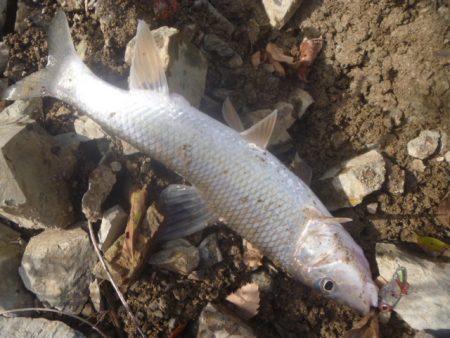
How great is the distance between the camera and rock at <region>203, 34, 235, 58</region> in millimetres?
3943

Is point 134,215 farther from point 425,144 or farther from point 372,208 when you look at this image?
point 425,144

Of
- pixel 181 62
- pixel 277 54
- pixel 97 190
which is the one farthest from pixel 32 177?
pixel 277 54

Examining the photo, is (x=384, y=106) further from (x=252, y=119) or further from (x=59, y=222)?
(x=59, y=222)

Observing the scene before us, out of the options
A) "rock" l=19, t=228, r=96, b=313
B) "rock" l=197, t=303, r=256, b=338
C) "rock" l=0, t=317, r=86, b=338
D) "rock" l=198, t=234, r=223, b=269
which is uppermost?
"rock" l=198, t=234, r=223, b=269

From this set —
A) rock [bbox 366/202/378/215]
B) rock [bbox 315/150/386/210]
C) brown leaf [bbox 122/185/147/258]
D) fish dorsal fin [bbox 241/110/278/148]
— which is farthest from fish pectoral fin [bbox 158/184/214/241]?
rock [bbox 366/202/378/215]

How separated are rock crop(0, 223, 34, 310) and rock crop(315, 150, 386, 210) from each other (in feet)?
9.36

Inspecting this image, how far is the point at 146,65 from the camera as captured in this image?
3305 millimetres

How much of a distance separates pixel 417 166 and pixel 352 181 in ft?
2.06

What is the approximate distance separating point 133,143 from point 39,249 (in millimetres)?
1291

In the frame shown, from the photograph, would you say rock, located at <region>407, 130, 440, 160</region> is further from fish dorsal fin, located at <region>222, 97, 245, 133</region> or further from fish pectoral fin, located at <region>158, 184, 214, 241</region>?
fish pectoral fin, located at <region>158, 184, 214, 241</region>

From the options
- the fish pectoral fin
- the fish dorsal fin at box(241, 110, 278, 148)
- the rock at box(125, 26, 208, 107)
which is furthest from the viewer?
the rock at box(125, 26, 208, 107)

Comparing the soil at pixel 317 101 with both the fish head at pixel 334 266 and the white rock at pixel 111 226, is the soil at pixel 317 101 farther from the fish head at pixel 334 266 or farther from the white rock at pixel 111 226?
the fish head at pixel 334 266

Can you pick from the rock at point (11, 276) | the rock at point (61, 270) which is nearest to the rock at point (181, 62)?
the rock at point (61, 270)

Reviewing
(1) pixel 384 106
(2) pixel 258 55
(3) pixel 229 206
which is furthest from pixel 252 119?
(1) pixel 384 106
